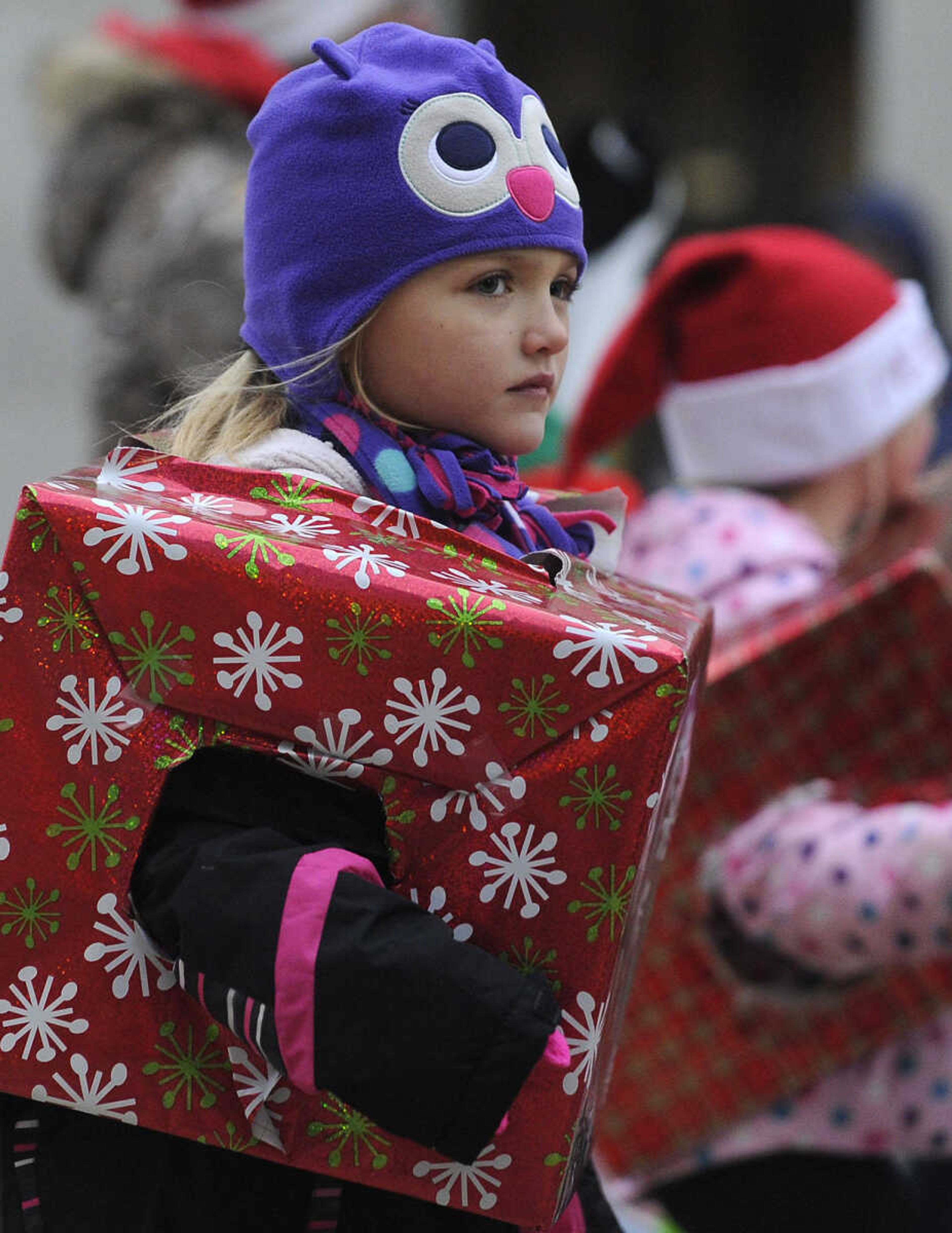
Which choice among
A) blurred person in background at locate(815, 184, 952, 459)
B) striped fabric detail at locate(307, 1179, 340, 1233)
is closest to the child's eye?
striped fabric detail at locate(307, 1179, 340, 1233)

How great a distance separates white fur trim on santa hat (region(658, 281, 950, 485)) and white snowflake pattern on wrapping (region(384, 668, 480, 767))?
4.48ft

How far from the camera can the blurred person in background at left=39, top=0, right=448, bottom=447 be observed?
2449 millimetres

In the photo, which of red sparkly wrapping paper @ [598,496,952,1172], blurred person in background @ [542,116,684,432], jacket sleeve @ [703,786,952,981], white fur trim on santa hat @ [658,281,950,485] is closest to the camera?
jacket sleeve @ [703,786,952,981]

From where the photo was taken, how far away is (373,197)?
1.24 m

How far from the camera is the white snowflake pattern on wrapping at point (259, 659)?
114 cm

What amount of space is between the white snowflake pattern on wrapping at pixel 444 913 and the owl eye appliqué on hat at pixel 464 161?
1.61 ft

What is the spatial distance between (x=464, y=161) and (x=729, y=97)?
24.4 feet

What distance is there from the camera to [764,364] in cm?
240

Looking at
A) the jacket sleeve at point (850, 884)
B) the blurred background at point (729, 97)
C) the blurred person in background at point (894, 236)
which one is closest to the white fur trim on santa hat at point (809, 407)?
the jacket sleeve at point (850, 884)

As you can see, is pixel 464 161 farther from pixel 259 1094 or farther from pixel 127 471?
pixel 259 1094

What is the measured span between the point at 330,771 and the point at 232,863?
100 mm

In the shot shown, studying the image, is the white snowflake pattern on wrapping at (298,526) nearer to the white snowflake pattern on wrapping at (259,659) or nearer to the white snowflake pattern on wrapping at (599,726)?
the white snowflake pattern on wrapping at (259,659)

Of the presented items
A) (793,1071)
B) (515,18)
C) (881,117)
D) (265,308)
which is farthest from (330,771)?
(515,18)

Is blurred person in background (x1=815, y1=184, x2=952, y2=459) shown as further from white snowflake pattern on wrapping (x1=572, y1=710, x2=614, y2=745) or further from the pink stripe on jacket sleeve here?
the pink stripe on jacket sleeve
